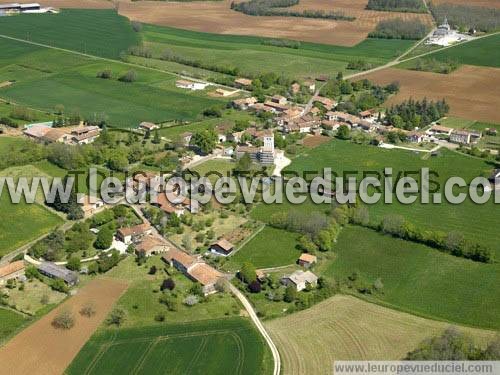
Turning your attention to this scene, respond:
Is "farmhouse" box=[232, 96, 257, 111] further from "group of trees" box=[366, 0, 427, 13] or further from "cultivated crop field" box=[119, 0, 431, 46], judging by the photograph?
"group of trees" box=[366, 0, 427, 13]

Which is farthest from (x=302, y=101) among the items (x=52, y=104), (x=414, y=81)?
(x=52, y=104)

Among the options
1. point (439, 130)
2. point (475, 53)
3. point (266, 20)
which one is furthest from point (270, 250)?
point (266, 20)

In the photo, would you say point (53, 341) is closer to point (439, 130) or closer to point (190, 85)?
point (439, 130)

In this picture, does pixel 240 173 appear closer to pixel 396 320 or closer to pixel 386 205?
pixel 386 205

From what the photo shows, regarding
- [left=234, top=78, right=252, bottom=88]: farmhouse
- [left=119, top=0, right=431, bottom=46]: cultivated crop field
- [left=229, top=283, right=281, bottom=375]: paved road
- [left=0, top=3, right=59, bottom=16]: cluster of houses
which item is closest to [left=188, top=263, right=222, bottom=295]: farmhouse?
[left=229, top=283, right=281, bottom=375]: paved road

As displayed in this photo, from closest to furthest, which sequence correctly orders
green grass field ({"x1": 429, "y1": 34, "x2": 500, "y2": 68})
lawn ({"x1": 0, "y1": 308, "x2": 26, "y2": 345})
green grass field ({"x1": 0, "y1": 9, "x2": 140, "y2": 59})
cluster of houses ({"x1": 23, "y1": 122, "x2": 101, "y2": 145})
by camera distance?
lawn ({"x1": 0, "y1": 308, "x2": 26, "y2": 345})
cluster of houses ({"x1": 23, "y1": 122, "x2": 101, "y2": 145})
green grass field ({"x1": 429, "y1": 34, "x2": 500, "y2": 68})
green grass field ({"x1": 0, "y1": 9, "x2": 140, "y2": 59})

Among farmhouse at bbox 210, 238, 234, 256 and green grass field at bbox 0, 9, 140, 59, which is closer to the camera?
farmhouse at bbox 210, 238, 234, 256
